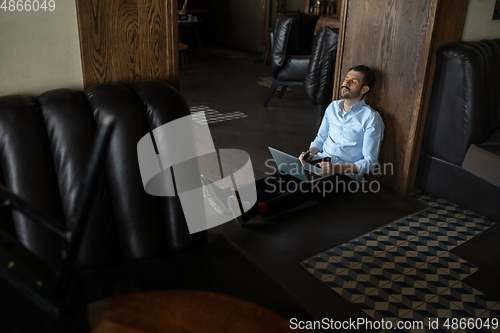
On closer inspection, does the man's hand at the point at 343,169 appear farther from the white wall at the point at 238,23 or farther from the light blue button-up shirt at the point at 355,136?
the white wall at the point at 238,23

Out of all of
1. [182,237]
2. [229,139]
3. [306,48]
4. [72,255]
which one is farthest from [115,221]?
[306,48]

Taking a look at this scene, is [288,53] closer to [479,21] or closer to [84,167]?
[479,21]

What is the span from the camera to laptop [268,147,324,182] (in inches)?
105

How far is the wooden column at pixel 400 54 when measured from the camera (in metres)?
2.63

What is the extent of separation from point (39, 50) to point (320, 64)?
2.82m

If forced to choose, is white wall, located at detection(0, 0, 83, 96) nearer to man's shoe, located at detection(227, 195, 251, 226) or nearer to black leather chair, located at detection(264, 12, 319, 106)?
man's shoe, located at detection(227, 195, 251, 226)

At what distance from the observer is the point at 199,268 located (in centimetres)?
143

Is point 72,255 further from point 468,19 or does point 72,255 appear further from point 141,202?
point 468,19

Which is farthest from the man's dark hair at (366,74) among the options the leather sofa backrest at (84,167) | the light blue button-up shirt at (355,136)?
the leather sofa backrest at (84,167)

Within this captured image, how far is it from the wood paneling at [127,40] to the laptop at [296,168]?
1.02 m

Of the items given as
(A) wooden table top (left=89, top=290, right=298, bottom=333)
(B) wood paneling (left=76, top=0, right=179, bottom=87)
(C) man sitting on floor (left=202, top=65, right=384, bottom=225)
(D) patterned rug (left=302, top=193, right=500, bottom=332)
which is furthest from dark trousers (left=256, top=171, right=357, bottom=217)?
(A) wooden table top (left=89, top=290, right=298, bottom=333)

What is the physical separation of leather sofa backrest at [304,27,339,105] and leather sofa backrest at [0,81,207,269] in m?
2.58

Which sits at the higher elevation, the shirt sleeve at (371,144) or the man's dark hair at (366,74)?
the man's dark hair at (366,74)

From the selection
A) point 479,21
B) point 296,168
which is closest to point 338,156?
point 296,168
